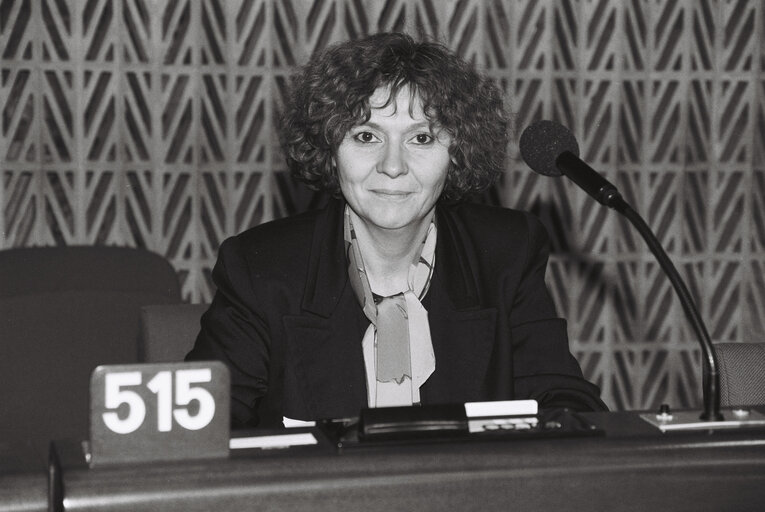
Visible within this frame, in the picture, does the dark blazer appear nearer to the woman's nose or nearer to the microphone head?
the woman's nose

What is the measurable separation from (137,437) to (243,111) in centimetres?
251

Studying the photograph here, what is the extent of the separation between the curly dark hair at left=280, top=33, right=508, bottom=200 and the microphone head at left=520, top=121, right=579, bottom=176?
1.21ft

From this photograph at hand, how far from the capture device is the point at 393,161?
1632mm

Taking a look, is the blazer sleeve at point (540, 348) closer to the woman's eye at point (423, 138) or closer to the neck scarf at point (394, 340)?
the neck scarf at point (394, 340)

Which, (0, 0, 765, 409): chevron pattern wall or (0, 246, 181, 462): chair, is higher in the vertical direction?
(0, 0, 765, 409): chevron pattern wall

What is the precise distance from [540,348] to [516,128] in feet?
5.79

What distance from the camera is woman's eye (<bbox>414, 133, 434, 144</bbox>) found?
5.48ft

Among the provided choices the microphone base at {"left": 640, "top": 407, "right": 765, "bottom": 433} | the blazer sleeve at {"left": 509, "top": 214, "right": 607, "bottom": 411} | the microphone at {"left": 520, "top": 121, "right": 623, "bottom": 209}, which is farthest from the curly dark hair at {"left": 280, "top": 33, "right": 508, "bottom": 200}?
the microphone base at {"left": 640, "top": 407, "right": 765, "bottom": 433}

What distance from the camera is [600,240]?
11.6 ft

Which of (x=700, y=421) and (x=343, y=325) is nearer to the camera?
(x=700, y=421)

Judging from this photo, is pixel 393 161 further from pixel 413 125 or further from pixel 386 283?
pixel 386 283

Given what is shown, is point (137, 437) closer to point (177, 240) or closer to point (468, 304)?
point (468, 304)

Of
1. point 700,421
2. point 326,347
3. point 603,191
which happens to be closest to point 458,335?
point 326,347

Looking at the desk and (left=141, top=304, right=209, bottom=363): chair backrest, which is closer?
the desk
